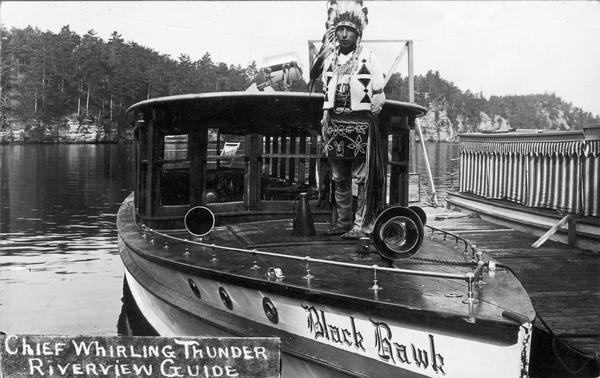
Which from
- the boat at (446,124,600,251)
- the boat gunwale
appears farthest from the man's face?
the boat at (446,124,600,251)

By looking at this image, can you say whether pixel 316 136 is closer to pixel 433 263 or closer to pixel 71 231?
pixel 433 263

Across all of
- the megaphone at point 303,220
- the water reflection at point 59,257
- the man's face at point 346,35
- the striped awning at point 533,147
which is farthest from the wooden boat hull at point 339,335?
the striped awning at point 533,147

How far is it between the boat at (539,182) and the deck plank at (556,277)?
1.15 feet

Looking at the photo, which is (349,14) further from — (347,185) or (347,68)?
(347,185)

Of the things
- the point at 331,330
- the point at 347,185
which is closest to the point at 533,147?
the point at 347,185

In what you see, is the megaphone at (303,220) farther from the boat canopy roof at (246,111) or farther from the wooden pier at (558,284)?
the wooden pier at (558,284)

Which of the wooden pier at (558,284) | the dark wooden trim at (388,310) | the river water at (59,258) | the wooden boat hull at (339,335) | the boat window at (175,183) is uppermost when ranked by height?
the boat window at (175,183)

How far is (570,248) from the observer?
421 inches

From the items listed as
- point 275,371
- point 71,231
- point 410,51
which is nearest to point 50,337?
point 275,371

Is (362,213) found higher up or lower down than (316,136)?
lower down

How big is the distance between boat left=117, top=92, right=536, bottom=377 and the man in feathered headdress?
2.46 feet

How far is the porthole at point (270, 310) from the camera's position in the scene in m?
5.22

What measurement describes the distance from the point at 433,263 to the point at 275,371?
2.40 m

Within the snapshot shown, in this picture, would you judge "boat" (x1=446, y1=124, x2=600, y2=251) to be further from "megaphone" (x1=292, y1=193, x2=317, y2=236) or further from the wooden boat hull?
the wooden boat hull
